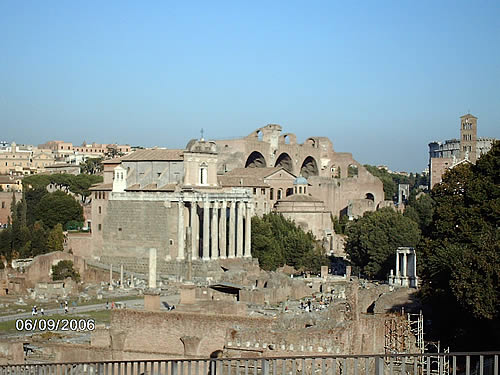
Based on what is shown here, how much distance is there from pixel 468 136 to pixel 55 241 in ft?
187

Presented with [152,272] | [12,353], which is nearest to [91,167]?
[152,272]

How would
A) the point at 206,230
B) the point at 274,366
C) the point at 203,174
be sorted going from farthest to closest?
the point at 203,174, the point at 206,230, the point at 274,366

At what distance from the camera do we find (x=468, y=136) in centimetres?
→ 9938

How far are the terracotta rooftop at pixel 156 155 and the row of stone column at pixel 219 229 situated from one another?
4.09 m

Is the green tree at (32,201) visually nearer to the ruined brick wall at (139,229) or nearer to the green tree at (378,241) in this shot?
the ruined brick wall at (139,229)

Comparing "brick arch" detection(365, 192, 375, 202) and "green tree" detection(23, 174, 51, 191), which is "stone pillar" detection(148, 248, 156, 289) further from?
"green tree" detection(23, 174, 51, 191)

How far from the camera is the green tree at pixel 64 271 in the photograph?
50.4 meters

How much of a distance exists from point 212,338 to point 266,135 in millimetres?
58163

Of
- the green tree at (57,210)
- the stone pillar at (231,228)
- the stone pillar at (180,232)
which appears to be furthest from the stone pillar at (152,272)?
the green tree at (57,210)

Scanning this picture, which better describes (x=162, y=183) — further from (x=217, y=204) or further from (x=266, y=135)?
(x=266, y=135)

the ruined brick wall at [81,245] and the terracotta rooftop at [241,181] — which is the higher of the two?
the terracotta rooftop at [241,181]

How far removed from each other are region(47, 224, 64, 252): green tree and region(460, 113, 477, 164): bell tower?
5396 centimetres
